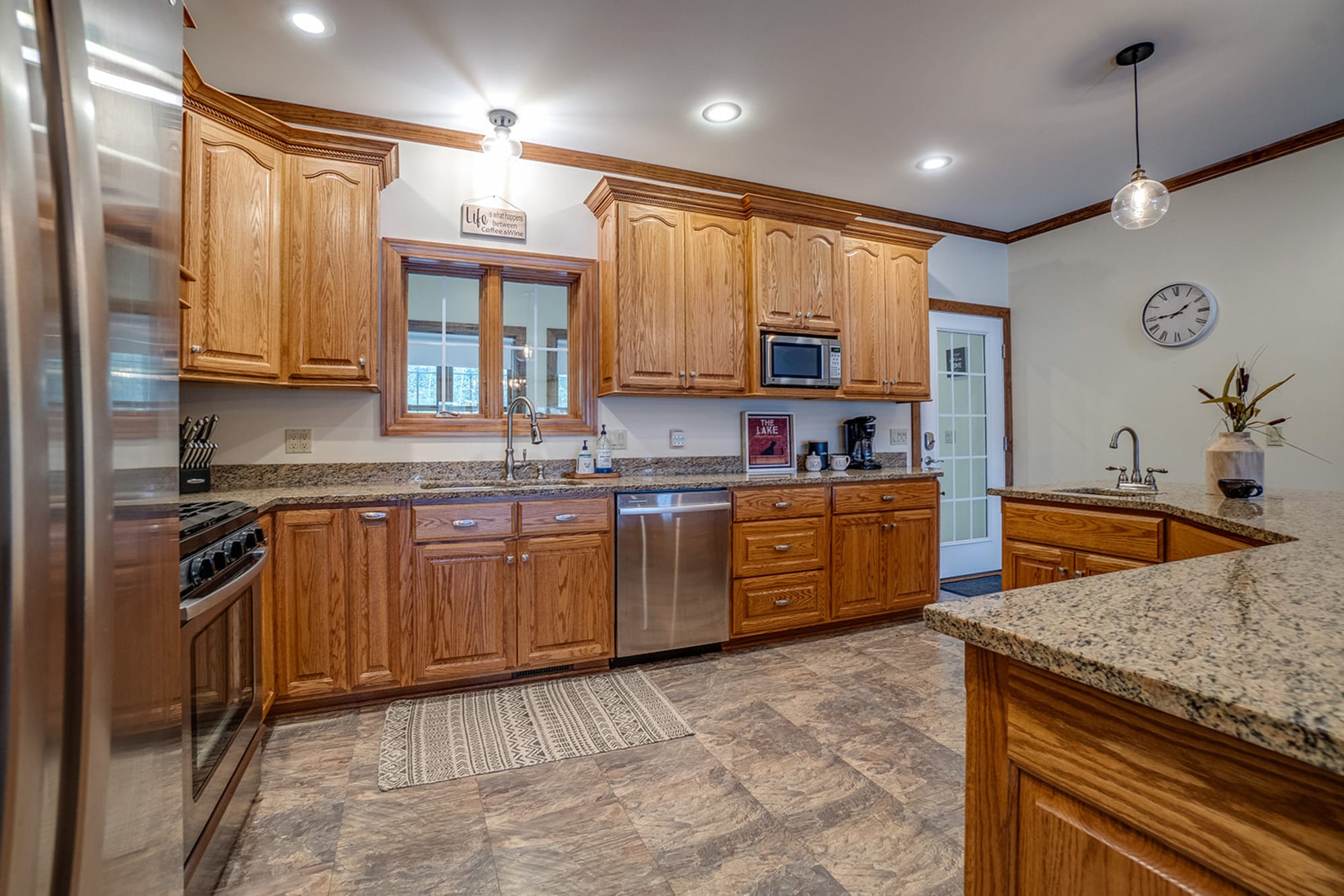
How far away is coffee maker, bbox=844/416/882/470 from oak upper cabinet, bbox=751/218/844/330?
72cm

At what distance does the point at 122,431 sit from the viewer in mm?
614

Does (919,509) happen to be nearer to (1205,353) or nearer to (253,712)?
(1205,353)

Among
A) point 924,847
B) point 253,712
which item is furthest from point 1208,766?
point 253,712

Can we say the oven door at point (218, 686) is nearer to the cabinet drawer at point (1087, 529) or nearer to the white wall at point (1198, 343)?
the cabinet drawer at point (1087, 529)

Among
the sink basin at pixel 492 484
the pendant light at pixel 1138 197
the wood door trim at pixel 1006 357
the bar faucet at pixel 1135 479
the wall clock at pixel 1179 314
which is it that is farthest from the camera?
the wood door trim at pixel 1006 357

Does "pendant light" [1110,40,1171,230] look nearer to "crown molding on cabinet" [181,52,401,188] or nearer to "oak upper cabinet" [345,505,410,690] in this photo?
"crown molding on cabinet" [181,52,401,188]

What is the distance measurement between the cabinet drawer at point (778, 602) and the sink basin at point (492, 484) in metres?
1.06

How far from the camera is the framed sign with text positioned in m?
3.79

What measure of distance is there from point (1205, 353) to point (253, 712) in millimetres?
5224

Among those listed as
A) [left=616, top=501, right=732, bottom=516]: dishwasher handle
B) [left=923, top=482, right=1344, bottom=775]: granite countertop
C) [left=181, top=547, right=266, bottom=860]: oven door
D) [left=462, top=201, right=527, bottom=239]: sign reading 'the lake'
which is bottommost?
[left=181, top=547, right=266, bottom=860]: oven door

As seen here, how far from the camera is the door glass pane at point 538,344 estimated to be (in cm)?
338

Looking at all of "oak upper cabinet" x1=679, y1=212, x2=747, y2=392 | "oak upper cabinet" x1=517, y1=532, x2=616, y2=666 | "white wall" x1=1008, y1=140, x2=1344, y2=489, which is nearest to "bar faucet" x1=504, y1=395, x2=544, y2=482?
"oak upper cabinet" x1=517, y1=532, x2=616, y2=666

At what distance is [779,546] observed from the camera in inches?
127

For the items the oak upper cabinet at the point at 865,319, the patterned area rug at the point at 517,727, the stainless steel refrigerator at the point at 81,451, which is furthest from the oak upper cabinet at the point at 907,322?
the stainless steel refrigerator at the point at 81,451
